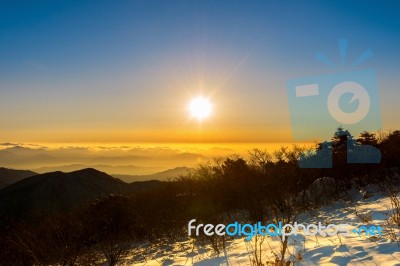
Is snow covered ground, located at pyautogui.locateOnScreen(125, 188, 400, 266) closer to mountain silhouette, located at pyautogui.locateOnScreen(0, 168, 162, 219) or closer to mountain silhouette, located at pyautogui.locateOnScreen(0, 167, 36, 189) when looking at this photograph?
mountain silhouette, located at pyautogui.locateOnScreen(0, 168, 162, 219)

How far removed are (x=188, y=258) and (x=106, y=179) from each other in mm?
84809

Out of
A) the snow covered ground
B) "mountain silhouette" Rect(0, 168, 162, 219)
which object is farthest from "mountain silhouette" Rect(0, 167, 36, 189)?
the snow covered ground

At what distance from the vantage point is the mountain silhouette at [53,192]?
2699 inches

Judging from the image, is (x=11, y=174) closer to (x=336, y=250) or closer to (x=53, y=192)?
(x=53, y=192)

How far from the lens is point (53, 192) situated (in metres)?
74.4

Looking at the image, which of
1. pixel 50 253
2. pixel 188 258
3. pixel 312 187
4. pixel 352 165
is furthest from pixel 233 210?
pixel 188 258

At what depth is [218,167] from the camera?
143 feet

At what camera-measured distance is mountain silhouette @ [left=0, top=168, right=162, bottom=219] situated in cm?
6856

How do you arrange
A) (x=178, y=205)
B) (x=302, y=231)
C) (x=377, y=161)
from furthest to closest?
1. (x=178, y=205)
2. (x=377, y=161)
3. (x=302, y=231)

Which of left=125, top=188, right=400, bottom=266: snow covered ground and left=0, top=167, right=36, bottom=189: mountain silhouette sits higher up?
left=125, top=188, right=400, bottom=266: snow covered ground

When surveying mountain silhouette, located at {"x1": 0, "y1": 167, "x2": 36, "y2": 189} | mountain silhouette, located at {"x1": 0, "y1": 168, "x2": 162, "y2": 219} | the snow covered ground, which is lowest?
mountain silhouette, located at {"x1": 0, "y1": 167, "x2": 36, "y2": 189}

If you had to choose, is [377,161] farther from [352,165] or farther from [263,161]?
[263,161]

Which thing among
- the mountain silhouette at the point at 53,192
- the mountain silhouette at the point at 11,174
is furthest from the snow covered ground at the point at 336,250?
the mountain silhouette at the point at 11,174

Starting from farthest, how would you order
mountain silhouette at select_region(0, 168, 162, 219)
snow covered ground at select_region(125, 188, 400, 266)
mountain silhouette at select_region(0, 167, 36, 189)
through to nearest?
mountain silhouette at select_region(0, 167, 36, 189) < mountain silhouette at select_region(0, 168, 162, 219) < snow covered ground at select_region(125, 188, 400, 266)
